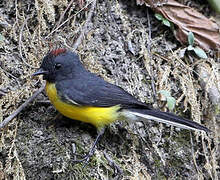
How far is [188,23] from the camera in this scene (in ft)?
18.1

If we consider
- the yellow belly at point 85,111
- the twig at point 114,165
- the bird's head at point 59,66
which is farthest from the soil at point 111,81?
the bird's head at point 59,66

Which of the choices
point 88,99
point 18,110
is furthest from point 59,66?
point 18,110

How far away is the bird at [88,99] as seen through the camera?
13.7 ft

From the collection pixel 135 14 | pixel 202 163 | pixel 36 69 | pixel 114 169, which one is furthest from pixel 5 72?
pixel 202 163

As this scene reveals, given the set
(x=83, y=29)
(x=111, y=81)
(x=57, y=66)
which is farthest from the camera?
(x=83, y=29)

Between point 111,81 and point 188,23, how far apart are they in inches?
59.1

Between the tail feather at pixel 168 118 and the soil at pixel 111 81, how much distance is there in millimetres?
356

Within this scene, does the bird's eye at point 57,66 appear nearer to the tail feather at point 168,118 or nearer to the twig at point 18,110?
the twig at point 18,110

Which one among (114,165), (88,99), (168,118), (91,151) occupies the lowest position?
(114,165)

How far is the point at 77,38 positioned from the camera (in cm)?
504

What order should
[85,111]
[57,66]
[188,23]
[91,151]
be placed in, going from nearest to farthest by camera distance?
[91,151], [85,111], [57,66], [188,23]

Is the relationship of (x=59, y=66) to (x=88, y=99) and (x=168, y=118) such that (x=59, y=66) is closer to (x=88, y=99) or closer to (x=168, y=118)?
(x=88, y=99)

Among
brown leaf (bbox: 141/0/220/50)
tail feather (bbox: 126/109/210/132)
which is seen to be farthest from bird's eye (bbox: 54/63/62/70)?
brown leaf (bbox: 141/0/220/50)

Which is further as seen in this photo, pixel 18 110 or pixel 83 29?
pixel 83 29
